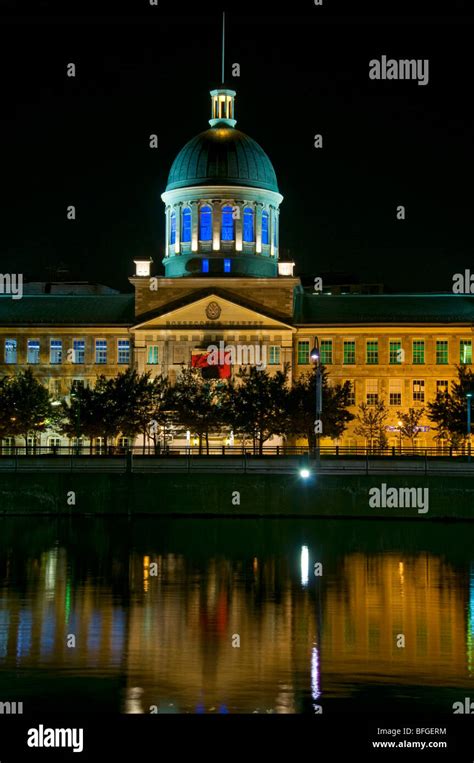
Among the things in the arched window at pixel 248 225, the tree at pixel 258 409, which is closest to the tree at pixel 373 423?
the tree at pixel 258 409

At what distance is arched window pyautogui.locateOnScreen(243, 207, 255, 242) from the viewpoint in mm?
103625

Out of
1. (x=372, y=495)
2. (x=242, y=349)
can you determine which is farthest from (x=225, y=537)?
(x=242, y=349)

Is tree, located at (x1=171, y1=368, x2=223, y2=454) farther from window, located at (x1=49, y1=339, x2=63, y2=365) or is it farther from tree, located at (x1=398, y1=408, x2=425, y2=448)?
window, located at (x1=49, y1=339, x2=63, y2=365)

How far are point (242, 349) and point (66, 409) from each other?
16.4 meters

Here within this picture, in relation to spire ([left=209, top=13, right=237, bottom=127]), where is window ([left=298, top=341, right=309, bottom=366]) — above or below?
below

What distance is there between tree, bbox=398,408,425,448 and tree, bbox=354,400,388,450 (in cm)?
128

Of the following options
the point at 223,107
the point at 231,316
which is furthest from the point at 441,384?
the point at 223,107

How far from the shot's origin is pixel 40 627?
98.3 feet

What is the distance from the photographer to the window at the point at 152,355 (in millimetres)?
98000

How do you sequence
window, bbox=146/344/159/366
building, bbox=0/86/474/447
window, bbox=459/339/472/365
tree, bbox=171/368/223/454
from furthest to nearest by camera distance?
window, bbox=459/339/472/365
window, bbox=146/344/159/366
building, bbox=0/86/474/447
tree, bbox=171/368/223/454

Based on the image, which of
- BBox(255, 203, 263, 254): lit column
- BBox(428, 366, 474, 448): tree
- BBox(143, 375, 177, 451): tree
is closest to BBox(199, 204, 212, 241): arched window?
BBox(255, 203, 263, 254): lit column

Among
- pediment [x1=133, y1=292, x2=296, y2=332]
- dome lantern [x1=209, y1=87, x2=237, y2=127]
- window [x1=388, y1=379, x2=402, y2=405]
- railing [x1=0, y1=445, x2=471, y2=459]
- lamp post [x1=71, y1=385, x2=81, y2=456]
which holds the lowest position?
railing [x1=0, y1=445, x2=471, y2=459]

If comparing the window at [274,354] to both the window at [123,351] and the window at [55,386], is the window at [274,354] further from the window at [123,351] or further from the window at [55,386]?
the window at [55,386]

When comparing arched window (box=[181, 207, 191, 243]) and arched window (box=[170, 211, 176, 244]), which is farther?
arched window (box=[170, 211, 176, 244])
